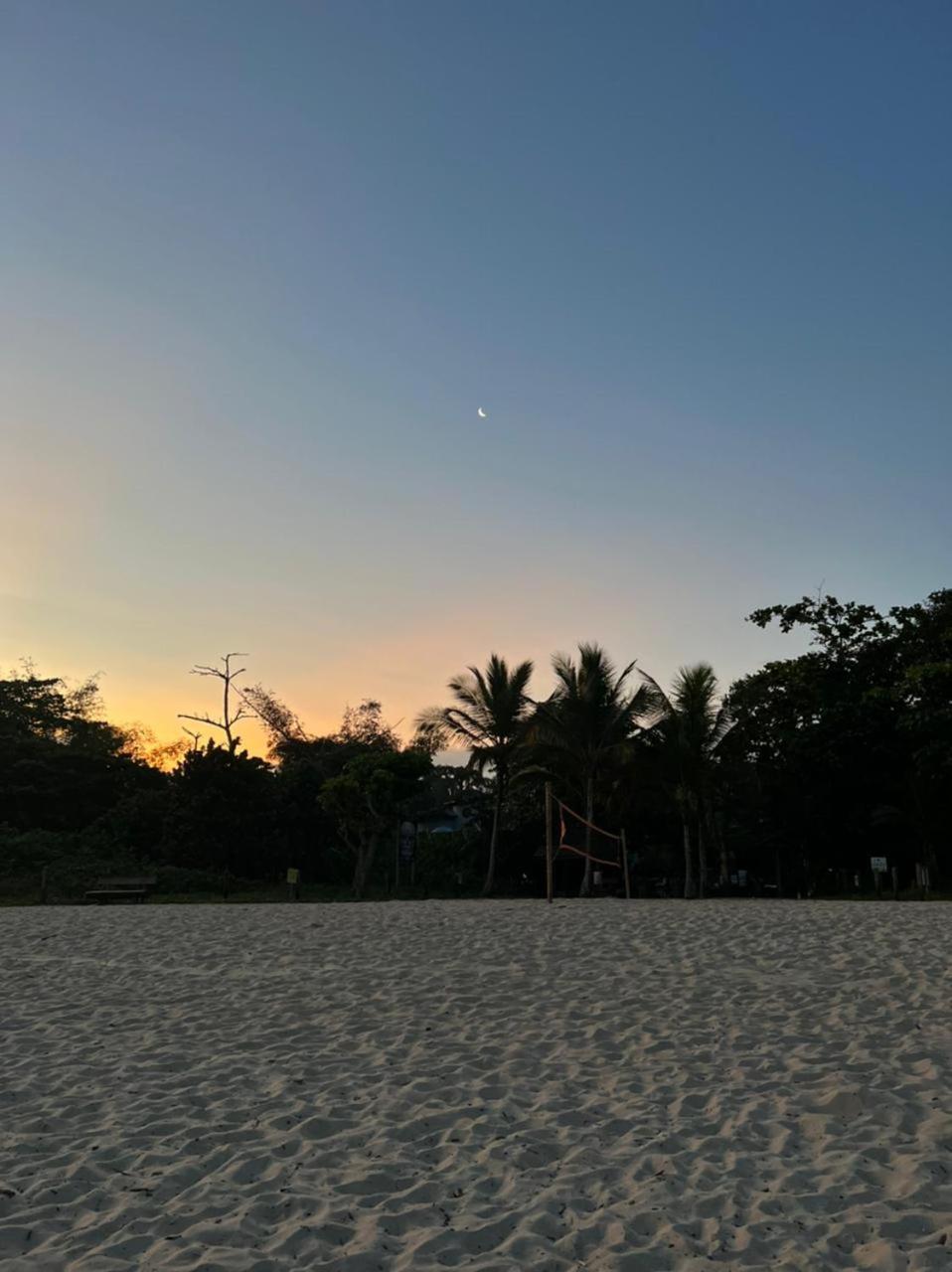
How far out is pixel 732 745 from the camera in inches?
1024

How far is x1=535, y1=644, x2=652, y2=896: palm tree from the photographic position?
24688mm

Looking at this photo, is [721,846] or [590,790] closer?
[590,790]

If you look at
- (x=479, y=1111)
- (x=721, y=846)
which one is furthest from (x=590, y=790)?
(x=479, y=1111)

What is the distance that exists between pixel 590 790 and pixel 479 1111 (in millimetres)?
19270

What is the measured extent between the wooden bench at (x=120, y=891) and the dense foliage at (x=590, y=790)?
1.60m

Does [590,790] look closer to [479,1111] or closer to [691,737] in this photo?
[691,737]

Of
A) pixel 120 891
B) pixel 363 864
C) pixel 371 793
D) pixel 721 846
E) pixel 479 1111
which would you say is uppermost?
pixel 371 793

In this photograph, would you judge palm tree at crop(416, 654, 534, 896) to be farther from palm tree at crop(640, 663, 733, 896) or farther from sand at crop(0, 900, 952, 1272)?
sand at crop(0, 900, 952, 1272)

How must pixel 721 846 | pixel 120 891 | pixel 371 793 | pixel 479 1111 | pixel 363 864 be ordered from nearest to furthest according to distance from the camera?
pixel 479 1111, pixel 120 891, pixel 371 793, pixel 363 864, pixel 721 846

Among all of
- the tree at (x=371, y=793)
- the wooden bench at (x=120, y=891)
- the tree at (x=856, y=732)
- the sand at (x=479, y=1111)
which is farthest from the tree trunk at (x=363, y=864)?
the sand at (x=479, y=1111)

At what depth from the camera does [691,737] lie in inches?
976

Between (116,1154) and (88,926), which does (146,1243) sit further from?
(88,926)

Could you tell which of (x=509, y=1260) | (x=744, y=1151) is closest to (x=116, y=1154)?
(x=509, y=1260)

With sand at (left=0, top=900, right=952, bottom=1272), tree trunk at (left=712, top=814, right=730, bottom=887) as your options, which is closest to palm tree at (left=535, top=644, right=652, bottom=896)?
tree trunk at (left=712, top=814, right=730, bottom=887)
